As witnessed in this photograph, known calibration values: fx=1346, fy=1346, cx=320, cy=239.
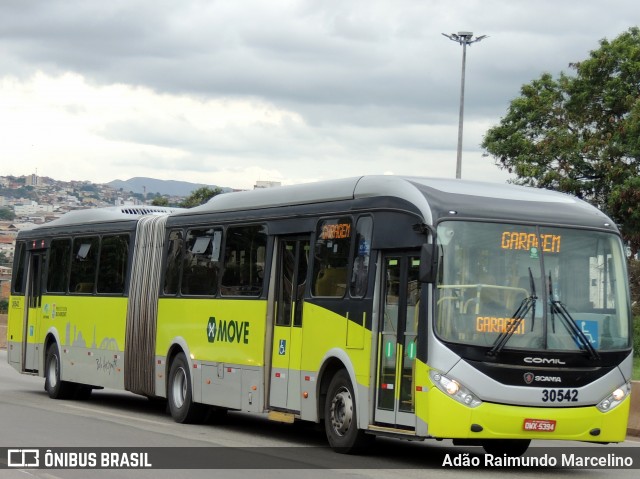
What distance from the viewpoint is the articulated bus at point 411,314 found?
547 inches

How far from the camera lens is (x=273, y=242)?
18062 mm

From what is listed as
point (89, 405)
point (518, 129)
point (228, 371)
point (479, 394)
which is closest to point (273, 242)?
point (228, 371)

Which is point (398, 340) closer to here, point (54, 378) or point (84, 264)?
point (84, 264)

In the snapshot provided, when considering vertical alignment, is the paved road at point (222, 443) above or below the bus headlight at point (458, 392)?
below

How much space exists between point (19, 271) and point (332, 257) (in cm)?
1343

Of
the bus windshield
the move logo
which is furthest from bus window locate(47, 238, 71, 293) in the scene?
the bus windshield

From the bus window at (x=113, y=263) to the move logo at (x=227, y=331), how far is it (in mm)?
4092

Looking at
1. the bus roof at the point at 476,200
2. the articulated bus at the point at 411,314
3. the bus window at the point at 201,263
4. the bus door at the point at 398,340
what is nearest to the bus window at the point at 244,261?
the articulated bus at the point at 411,314

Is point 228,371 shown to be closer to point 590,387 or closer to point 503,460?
point 503,460

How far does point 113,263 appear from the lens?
23766 millimetres

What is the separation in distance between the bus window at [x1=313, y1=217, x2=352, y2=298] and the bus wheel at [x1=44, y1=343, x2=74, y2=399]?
10.1 metres

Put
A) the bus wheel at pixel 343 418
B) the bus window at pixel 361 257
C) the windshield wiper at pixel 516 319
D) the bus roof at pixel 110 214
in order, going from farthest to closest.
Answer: the bus roof at pixel 110 214, the bus window at pixel 361 257, the bus wheel at pixel 343 418, the windshield wiper at pixel 516 319

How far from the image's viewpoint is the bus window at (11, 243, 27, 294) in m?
27.9

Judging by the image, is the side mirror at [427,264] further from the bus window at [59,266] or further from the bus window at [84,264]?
the bus window at [59,266]
